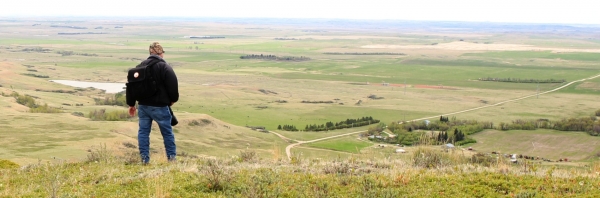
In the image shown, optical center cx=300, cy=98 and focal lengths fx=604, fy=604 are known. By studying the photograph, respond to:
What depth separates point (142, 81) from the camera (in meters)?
10.8

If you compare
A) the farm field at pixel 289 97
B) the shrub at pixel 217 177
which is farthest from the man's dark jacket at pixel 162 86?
the farm field at pixel 289 97

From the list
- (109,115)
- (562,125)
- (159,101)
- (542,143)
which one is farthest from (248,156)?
(562,125)

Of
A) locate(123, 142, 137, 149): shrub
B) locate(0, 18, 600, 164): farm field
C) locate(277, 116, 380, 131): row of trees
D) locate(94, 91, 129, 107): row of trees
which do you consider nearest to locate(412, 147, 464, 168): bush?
locate(0, 18, 600, 164): farm field

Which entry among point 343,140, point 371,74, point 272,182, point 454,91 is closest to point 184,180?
point 272,182

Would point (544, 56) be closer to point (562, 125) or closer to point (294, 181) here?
point (562, 125)

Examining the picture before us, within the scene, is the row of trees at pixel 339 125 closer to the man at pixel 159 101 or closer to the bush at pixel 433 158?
the bush at pixel 433 158

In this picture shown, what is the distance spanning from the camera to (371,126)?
66.0 meters

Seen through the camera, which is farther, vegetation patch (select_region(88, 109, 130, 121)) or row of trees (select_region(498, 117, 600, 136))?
row of trees (select_region(498, 117, 600, 136))

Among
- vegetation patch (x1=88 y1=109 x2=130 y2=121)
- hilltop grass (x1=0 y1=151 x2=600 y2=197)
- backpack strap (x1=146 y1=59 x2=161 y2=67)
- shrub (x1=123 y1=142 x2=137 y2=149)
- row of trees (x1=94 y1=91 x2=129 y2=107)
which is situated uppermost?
backpack strap (x1=146 y1=59 x2=161 y2=67)

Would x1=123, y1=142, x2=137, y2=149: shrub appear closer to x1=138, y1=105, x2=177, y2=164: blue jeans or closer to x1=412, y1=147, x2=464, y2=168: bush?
x1=138, y1=105, x2=177, y2=164: blue jeans

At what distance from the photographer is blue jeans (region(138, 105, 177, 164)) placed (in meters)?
11.1

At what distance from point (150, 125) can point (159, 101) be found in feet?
2.07

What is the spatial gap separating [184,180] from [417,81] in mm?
112791

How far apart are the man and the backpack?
0.06 metres
